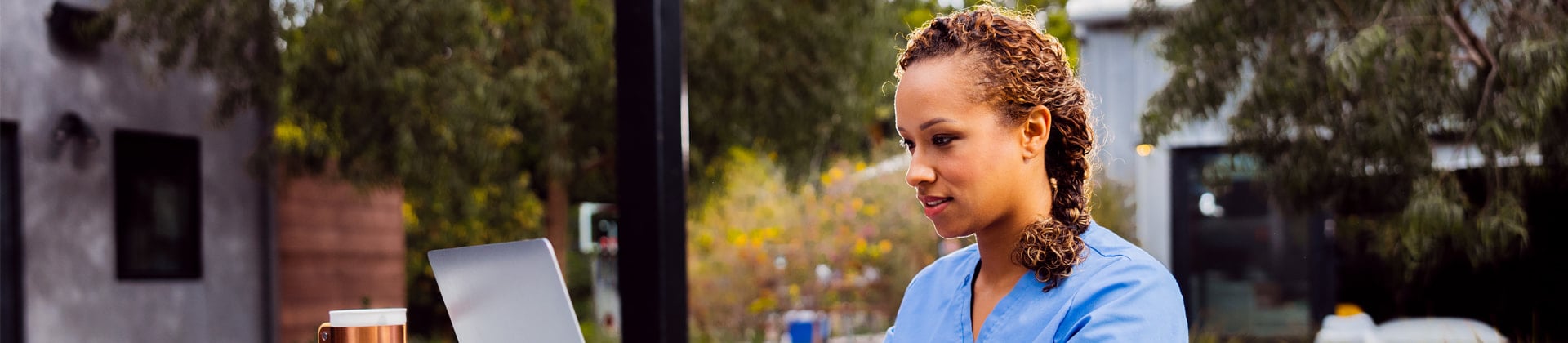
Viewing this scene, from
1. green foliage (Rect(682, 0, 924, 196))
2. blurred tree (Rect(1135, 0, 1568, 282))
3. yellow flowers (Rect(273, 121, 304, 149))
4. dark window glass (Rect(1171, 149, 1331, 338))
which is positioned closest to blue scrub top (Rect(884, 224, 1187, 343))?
blurred tree (Rect(1135, 0, 1568, 282))

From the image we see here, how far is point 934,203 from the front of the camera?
1.41 metres

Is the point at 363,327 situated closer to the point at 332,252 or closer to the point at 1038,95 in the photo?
the point at 1038,95

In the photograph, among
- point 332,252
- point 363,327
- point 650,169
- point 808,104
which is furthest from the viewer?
point 332,252

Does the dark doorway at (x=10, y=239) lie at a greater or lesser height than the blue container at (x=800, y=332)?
greater

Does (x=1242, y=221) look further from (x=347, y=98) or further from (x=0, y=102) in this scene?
(x=0, y=102)

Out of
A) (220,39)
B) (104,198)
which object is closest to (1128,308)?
(220,39)

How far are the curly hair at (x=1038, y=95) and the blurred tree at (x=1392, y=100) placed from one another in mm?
4333

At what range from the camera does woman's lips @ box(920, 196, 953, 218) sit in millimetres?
1408

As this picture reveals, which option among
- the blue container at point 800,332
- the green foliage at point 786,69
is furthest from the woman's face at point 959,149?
the blue container at point 800,332

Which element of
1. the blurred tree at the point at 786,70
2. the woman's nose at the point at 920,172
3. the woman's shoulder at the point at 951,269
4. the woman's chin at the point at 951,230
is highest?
the blurred tree at the point at 786,70

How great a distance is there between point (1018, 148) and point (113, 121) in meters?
7.37

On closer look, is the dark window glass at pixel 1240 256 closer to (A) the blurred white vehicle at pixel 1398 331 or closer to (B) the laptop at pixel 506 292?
(A) the blurred white vehicle at pixel 1398 331

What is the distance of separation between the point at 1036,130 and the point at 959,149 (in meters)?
0.08

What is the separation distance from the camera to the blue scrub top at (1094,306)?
1261mm
